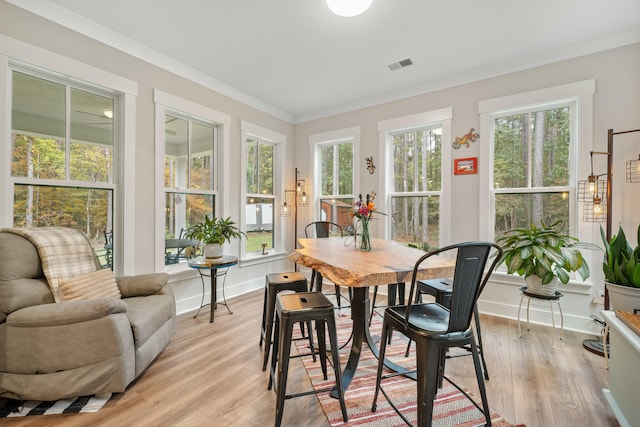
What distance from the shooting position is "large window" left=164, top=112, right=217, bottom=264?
325cm

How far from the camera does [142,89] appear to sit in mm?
2871

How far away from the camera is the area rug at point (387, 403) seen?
5.18 feet

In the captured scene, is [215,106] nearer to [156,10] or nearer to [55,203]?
[156,10]

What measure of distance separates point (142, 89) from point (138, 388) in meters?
2.74

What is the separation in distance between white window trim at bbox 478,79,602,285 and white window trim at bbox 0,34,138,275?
383cm

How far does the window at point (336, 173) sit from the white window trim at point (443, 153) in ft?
1.49

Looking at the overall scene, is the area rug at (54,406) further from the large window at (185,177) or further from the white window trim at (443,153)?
the white window trim at (443,153)

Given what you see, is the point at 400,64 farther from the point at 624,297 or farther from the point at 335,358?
the point at 335,358

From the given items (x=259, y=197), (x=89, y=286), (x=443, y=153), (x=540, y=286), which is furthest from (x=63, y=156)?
(x=540, y=286)

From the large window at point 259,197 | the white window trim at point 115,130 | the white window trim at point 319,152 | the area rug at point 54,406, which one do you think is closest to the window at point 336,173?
the white window trim at point 319,152

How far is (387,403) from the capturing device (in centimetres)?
173

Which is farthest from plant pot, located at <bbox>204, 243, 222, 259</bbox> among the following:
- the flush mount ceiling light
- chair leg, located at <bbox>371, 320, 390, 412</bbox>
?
the flush mount ceiling light

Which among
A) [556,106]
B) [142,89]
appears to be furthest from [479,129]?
[142,89]

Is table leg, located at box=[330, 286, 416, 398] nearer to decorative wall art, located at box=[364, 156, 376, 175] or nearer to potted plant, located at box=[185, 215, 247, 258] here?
potted plant, located at box=[185, 215, 247, 258]
